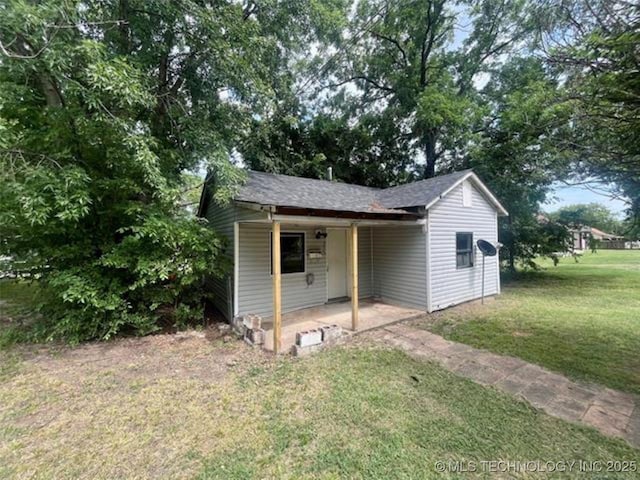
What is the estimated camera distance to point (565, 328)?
6062 millimetres

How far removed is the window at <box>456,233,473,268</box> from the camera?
840cm

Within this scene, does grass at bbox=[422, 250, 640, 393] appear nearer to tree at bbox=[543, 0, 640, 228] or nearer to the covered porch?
the covered porch

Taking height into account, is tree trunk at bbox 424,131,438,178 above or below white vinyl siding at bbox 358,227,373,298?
above

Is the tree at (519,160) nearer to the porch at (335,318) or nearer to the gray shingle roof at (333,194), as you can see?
the gray shingle roof at (333,194)

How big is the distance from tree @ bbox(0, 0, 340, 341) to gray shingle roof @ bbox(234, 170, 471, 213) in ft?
2.90

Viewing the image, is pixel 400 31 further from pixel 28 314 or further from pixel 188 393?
pixel 28 314

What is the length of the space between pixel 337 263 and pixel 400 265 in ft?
6.03

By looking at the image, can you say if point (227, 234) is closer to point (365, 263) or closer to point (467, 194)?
point (365, 263)

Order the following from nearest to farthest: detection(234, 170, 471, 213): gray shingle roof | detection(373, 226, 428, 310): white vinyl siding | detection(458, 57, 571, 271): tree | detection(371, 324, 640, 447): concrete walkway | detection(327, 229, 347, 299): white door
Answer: detection(371, 324, 640, 447): concrete walkway, detection(234, 170, 471, 213): gray shingle roof, detection(373, 226, 428, 310): white vinyl siding, detection(327, 229, 347, 299): white door, detection(458, 57, 571, 271): tree

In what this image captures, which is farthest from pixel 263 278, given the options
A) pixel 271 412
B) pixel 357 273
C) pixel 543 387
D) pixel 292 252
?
pixel 543 387

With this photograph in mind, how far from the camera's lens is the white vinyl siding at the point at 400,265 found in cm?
752

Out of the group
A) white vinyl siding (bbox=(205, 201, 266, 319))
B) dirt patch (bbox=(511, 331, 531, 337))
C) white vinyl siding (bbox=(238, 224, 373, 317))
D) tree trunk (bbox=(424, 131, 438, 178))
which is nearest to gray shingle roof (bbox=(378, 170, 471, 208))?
white vinyl siding (bbox=(238, 224, 373, 317))

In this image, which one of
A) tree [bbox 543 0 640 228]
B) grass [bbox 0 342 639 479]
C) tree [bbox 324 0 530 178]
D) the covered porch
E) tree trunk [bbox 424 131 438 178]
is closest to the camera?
grass [bbox 0 342 639 479]

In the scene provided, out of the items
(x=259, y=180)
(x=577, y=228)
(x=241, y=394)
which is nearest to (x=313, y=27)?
(x=259, y=180)
